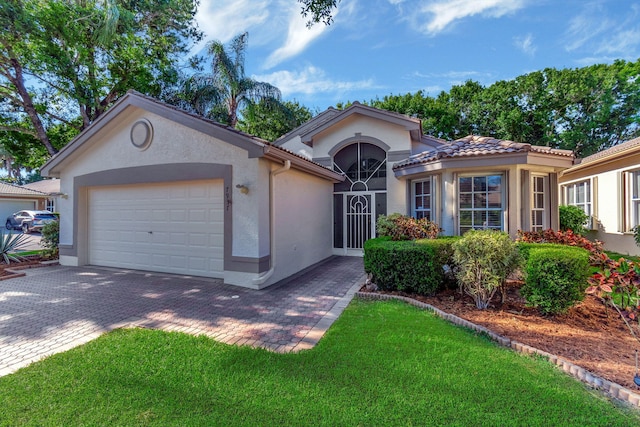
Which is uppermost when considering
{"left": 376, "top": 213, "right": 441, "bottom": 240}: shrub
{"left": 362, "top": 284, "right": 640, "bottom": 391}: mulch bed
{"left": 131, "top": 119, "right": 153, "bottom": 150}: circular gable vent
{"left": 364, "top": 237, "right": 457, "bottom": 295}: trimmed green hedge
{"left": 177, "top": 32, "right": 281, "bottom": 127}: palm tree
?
{"left": 177, "top": 32, "right": 281, "bottom": 127}: palm tree

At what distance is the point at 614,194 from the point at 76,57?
26461 mm

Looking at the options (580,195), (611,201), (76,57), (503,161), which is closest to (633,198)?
(611,201)

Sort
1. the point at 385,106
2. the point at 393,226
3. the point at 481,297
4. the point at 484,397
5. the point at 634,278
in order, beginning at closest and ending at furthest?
the point at 484,397, the point at 634,278, the point at 481,297, the point at 393,226, the point at 385,106

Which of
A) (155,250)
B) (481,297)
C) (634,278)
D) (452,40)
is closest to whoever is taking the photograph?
(634,278)

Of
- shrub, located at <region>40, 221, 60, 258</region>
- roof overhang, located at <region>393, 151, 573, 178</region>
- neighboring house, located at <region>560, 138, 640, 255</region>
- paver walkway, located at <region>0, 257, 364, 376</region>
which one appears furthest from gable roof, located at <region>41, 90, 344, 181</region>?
neighboring house, located at <region>560, 138, 640, 255</region>

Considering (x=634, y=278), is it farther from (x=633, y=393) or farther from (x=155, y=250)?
(x=155, y=250)

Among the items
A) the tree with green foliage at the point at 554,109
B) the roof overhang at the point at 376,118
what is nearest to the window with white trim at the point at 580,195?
the roof overhang at the point at 376,118

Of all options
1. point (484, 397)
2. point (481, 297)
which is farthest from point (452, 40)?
point (484, 397)

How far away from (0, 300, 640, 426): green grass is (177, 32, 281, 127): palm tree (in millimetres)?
16603

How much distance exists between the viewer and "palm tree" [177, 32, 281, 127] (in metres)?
17.9

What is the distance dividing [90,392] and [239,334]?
1989 millimetres

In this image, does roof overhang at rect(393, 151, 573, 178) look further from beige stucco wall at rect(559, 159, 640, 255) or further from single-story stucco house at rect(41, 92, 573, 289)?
beige stucco wall at rect(559, 159, 640, 255)

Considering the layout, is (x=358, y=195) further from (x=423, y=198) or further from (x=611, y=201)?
(x=611, y=201)

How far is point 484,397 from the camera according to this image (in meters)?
3.10
